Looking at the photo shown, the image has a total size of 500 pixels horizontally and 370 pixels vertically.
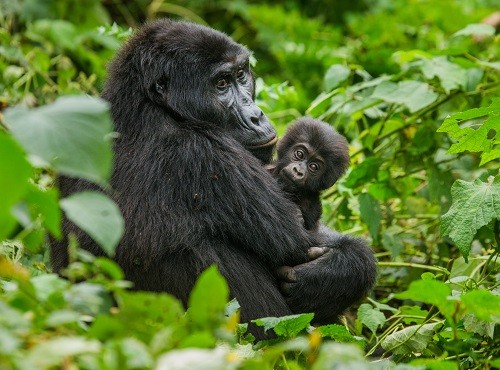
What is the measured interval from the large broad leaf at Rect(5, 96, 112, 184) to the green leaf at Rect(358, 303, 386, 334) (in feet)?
6.00

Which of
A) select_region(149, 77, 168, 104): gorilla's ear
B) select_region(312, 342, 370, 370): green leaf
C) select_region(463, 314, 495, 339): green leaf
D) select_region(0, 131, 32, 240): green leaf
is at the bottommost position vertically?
select_region(463, 314, 495, 339): green leaf

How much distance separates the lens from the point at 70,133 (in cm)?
184

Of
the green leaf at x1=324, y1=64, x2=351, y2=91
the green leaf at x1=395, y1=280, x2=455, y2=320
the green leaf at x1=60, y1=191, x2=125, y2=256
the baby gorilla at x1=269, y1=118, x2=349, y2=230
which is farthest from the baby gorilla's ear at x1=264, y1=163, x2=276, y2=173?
the green leaf at x1=60, y1=191, x2=125, y2=256

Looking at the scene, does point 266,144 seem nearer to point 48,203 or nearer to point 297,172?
point 297,172

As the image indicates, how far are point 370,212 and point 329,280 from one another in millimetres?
877

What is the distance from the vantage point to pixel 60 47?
6.37 m

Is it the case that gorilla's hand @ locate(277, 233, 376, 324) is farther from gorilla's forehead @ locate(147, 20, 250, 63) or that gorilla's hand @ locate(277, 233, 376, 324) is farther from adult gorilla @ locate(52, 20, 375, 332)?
gorilla's forehead @ locate(147, 20, 250, 63)

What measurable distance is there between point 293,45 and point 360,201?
3.40m

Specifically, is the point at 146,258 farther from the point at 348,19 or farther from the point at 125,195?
the point at 348,19

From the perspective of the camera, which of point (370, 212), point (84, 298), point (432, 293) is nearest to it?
point (84, 298)

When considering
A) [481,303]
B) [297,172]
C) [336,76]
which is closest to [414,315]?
[297,172]

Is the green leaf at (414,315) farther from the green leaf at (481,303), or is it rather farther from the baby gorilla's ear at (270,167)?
the green leaf at (481,303)

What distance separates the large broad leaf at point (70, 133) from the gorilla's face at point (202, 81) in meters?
Result: 1.72

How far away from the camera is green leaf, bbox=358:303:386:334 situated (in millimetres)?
3414
